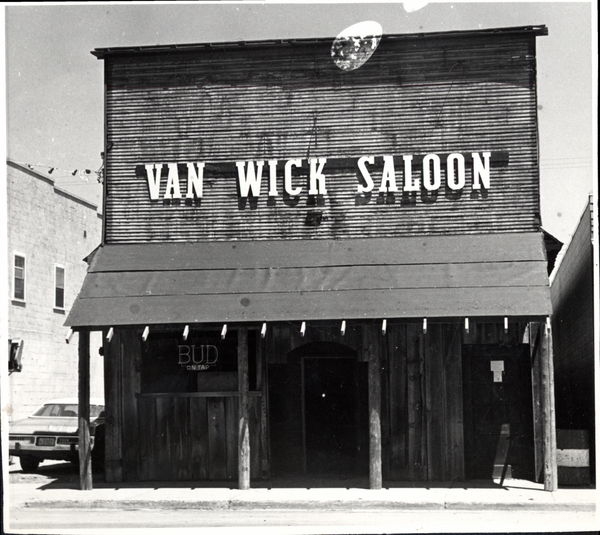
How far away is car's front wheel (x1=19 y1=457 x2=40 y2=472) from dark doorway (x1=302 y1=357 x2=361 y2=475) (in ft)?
19.5

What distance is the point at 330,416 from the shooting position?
17906 mm

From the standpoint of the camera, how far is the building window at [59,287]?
106 ft

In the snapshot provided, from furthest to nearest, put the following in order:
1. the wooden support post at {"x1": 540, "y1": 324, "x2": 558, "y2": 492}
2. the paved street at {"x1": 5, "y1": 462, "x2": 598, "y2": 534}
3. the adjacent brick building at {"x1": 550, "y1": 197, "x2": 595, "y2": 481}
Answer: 1. the adjacent brick building at {"x1": 550, "y1": 197, "x2": 595, "y2": 481}
2. the wooden support post at {"x1": 540, "y1": 324, "x2": 558, "y2": 492}
3. the paved street at {"x1": 5, "y1": 462, "x2": 598, "y2": 534}

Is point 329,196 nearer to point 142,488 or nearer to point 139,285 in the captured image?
point 139,285

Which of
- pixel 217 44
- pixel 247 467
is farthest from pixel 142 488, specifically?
pixel 217 44

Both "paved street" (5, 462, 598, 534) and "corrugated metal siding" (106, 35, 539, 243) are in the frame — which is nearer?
"paved street" (5, 462, 598, 534)

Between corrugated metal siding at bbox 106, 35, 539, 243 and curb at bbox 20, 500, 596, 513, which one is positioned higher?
corrugated metal siding at bbox 106, 35, 539, 243

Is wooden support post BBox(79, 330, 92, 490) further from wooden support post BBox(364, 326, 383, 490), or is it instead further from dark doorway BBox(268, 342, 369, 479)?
wooden support post BBox(364, 326, 383, 490)

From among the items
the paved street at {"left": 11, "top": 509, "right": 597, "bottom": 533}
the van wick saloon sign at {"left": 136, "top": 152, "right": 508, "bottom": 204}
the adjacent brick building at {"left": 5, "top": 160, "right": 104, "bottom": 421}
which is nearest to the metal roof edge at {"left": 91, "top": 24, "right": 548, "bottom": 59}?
the van wick saloon sign at {"left": 136, "top": 152, "right": 508, "bottom": 204}

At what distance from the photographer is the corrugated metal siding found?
1764 centimetres

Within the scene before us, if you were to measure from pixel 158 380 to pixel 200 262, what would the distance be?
2.38 meters

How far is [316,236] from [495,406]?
4.46 m

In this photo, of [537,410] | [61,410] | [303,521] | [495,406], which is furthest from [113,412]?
[537,410]

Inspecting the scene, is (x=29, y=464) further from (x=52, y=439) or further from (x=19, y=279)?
(x=19, y=279)
